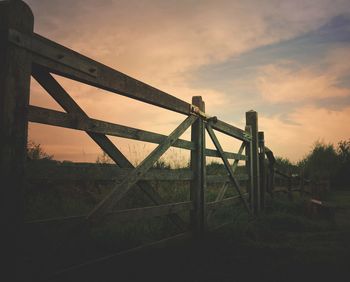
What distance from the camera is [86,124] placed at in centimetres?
277

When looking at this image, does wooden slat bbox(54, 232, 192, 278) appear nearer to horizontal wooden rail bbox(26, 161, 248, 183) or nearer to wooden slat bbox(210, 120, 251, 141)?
horizontal wooden rail bbox(26, 161, 248, 183)

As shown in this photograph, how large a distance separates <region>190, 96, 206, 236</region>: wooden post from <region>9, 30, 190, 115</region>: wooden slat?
3.34 feet

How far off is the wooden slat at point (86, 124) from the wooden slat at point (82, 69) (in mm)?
343

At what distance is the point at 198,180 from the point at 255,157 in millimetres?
3580

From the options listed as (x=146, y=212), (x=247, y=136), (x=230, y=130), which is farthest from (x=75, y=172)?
(x=247, y=136)

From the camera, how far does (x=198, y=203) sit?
4676 mm

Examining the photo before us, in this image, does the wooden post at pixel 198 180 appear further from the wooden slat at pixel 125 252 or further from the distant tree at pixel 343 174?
the distant tree at pixel 343 174

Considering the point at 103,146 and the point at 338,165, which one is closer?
the point at 103,146

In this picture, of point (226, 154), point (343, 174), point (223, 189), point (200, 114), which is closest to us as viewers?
point (200, 114)

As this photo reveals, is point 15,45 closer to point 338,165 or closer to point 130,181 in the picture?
point 130,181

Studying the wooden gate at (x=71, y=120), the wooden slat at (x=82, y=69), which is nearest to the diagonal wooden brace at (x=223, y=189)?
the wooden gate at (x=71, y=120)

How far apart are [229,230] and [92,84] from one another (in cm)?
327

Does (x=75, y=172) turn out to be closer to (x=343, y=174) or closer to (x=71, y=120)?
(x=71, y=120)

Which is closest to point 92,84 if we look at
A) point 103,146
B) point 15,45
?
point 103,146
